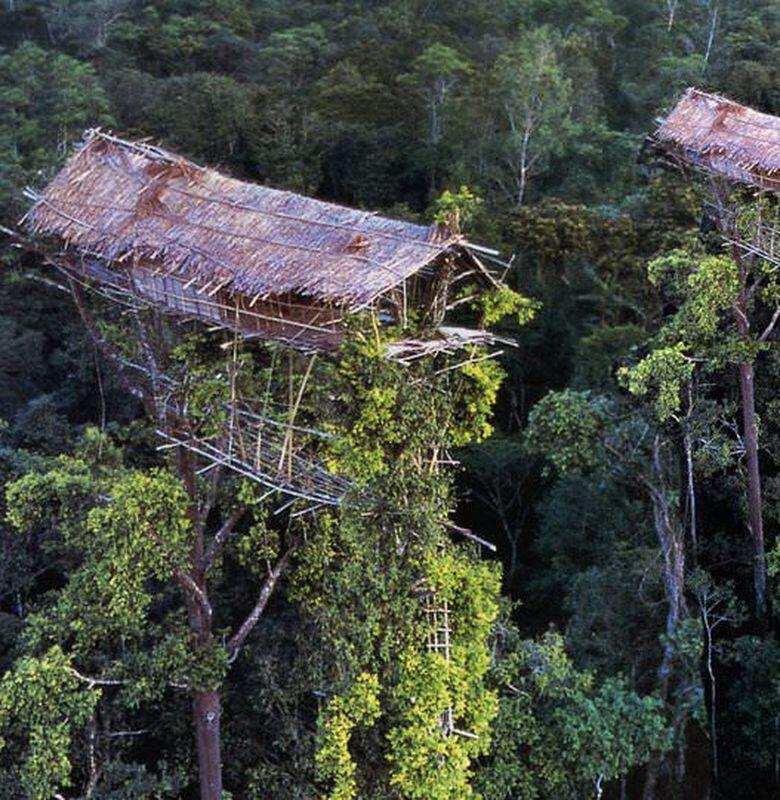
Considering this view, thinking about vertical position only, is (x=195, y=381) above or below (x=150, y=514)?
above

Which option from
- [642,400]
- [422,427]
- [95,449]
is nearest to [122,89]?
[95,449]

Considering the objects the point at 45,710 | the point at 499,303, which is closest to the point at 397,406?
the point at 499,303

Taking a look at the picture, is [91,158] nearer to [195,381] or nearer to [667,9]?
[195,381]

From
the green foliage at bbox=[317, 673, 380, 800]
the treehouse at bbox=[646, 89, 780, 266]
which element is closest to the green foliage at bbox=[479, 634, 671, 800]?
the green foliage at bbox=[317, 673, 380, 800]

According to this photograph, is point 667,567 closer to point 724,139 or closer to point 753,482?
point 753,482

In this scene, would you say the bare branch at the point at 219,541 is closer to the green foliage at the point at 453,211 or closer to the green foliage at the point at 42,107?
the green foliage at the point at 453,211

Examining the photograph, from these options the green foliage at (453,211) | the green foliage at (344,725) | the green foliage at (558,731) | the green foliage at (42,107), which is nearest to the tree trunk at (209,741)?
the green foliage at (344,725)
